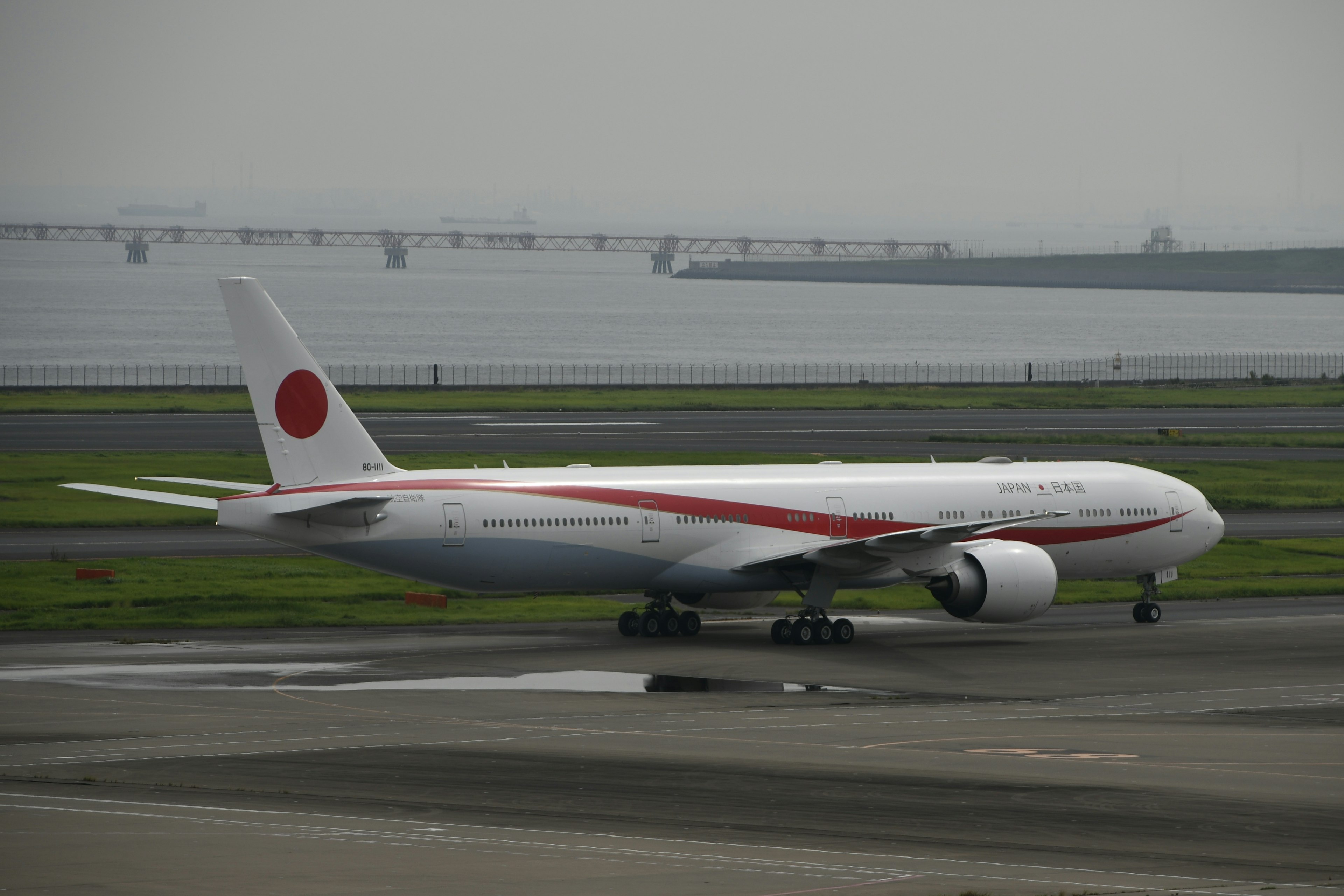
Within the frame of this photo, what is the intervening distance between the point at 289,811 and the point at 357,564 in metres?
17.4

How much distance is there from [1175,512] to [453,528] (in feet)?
78.8

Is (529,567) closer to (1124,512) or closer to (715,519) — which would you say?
(715,519)

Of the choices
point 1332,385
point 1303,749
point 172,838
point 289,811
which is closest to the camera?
point 172,838

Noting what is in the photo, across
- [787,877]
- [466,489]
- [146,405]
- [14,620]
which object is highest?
[146,405]

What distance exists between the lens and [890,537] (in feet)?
145

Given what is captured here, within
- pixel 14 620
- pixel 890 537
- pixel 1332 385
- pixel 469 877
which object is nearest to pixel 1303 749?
pixel 890 537

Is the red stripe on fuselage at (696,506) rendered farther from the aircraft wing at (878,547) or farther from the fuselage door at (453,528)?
the aircraft wing at (878,547)

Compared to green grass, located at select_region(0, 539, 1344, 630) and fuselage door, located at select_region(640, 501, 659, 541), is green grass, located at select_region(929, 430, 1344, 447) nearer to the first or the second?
green grass, located at select_region(0, 539, 1344, 630)

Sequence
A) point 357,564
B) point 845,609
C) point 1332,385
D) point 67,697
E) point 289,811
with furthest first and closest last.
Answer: point 1332,385
point 845,609
point 357,564
point 67,697
point 289,811

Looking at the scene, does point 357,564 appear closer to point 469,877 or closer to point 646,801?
point 646,801

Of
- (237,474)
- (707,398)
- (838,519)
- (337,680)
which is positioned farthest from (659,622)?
(707,398)

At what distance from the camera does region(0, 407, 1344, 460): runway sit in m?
88.7

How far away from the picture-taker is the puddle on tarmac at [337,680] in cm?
3756

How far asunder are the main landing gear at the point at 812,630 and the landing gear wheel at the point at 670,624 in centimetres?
284
